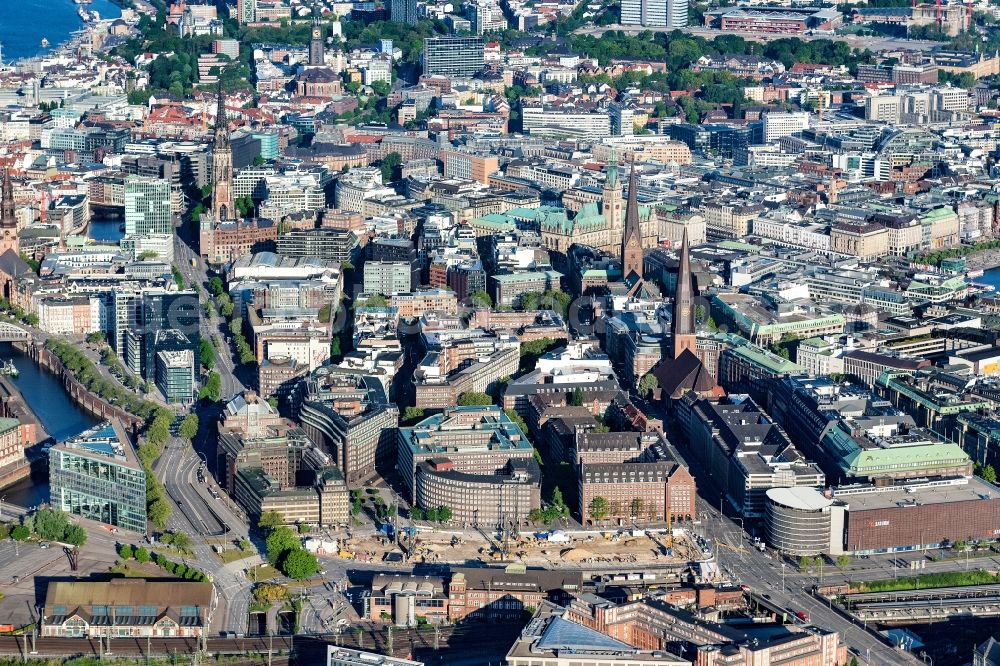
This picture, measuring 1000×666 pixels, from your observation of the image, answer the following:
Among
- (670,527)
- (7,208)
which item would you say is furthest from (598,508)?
(7,208)

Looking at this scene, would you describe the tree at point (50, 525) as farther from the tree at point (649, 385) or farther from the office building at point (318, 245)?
the office building at point (318, 245)

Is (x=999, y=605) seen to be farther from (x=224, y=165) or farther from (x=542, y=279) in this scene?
(x=224, y=165)

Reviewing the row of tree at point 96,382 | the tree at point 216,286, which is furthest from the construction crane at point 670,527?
the tree at point 216,286

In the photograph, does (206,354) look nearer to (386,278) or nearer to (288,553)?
(386,278)

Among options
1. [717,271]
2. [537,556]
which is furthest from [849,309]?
[537,556]

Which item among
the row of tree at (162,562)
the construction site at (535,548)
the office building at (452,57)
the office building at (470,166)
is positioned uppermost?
the office building at (452,57)
